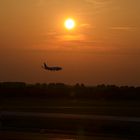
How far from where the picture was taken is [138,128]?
33562 mm

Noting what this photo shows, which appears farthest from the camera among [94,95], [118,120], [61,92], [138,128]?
[61,92]

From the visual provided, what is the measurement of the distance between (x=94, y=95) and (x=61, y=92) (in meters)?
8.48

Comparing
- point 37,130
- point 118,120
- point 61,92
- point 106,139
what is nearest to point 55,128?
point 37,130

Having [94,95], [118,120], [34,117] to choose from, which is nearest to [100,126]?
[118,120]

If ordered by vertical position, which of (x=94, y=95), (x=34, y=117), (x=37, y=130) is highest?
(x=94, y=95)

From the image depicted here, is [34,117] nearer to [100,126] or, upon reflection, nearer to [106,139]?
[100,126]

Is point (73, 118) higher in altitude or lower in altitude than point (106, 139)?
higher

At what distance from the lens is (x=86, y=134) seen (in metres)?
31.4

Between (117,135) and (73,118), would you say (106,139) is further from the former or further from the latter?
(73,118)

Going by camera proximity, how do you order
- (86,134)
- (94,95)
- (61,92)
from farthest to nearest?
(61,92), (94,95), (86,134)

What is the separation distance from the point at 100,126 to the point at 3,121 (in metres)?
6.85

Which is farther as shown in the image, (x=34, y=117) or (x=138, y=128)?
(x=34, y=117)

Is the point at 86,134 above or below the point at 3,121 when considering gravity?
below

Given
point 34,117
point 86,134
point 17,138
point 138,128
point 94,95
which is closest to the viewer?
point 17,138
